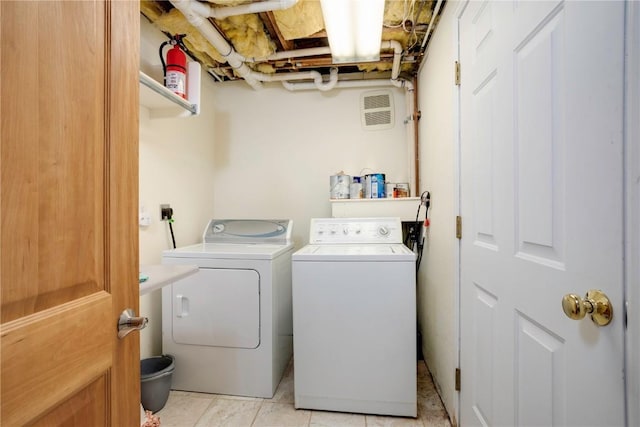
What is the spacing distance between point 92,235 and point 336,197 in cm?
185

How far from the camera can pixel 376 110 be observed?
99.0 inches

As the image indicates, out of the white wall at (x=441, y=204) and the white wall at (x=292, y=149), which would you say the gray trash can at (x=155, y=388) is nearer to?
the white wall at (x=292, y=149)

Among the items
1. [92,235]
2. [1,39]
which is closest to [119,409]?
[92,235]

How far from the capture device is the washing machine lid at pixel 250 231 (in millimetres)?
2172

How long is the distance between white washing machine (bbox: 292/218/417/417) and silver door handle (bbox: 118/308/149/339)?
3.28 feet

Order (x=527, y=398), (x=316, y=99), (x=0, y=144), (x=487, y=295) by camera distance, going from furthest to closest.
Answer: (x=316, y=99), (x=487, y=295), (x=527, y=398), (x=0, y=144)

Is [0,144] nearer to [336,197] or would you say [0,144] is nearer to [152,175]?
[152,175]

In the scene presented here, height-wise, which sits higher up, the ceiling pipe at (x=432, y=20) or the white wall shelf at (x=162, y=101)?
the ceiling pipe at (x=432, y=20)

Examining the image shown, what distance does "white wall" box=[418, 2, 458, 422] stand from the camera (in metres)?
1.45

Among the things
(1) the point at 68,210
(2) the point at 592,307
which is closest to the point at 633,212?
(2) the point at 592,307

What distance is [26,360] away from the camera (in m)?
0.43

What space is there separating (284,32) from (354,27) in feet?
1.58

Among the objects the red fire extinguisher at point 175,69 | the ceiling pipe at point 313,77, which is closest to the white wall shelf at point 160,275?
the red fire extinguisher at point 175,69

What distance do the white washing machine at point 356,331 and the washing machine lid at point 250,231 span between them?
58 centimetres
